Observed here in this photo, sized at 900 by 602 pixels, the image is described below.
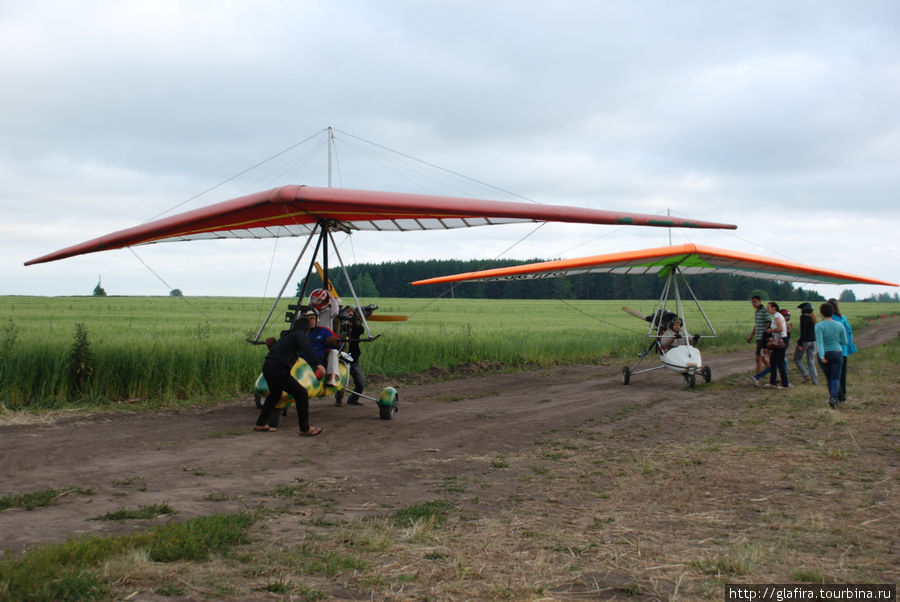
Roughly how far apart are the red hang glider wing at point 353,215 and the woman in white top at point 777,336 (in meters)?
4.00

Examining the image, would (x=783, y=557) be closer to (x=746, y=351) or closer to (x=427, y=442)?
(x=427, y=442)

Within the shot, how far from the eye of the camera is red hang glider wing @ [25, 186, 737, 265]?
8.55 m

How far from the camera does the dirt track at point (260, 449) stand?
17.2 ft

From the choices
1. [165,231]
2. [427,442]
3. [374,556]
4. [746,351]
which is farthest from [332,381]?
[746,351]

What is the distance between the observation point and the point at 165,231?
379 inches

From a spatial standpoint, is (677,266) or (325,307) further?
(677,266)

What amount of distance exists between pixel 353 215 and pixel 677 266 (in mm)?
8526

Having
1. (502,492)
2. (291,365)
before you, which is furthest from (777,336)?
(291,365)

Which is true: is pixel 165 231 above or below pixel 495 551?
above

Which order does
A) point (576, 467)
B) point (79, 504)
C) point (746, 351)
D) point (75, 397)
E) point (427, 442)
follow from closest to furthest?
1. point (79, 504)
2. point (576, 467)
3. point (427, 442)
4. point (75, 397)
5. point (746, 351)

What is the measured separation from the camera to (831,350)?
1080 centimetres

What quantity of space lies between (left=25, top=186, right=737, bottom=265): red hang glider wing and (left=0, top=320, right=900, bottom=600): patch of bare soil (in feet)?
9.33

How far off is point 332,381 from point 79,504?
444 centimetres

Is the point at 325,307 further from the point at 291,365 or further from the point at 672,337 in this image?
the point at 672,337
